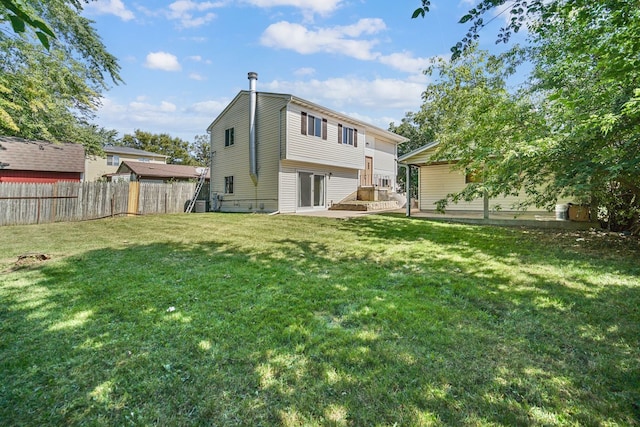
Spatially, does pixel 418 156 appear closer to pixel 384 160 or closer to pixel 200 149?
pixel 384 160

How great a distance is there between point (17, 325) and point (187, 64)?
47.2ft

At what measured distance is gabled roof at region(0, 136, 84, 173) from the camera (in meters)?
15.4

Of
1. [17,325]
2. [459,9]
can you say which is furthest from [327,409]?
[459,9]

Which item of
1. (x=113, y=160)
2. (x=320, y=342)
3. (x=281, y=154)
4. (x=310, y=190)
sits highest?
(x=113, y=160)

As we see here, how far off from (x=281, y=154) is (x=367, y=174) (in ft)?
27.8

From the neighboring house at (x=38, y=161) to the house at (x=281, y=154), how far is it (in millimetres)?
7488

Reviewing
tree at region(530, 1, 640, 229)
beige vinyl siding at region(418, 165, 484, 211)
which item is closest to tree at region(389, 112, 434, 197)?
beige vinyl siding at region(418, 165, 484, 211)

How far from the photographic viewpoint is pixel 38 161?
1611 cm

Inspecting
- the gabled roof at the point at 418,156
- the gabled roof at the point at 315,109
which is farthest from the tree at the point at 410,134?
the gabled roof at the point at 418,156

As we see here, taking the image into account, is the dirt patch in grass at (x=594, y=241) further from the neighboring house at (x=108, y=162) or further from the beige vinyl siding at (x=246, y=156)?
the neighboring house at (x=108, y=162)

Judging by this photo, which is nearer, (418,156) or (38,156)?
(418,156)

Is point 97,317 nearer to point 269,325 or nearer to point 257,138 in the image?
point 269,325

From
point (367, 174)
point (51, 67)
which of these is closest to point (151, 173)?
point (51, 67)

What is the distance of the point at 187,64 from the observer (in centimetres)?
1434
